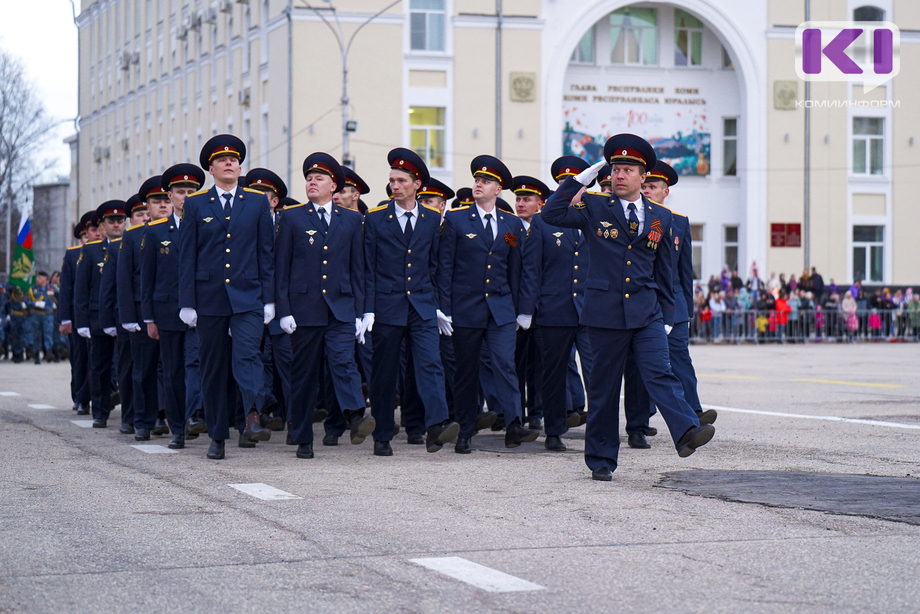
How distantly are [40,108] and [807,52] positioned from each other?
38.9m

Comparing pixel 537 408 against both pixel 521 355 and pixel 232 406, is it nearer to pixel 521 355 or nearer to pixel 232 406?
pixel 521 355

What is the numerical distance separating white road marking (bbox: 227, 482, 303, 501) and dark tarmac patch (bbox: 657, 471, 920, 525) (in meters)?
2.17

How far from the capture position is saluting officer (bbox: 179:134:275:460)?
9.94 meters

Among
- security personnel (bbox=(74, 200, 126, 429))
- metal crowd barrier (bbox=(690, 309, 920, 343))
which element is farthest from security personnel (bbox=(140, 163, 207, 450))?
metal crowd barrier (bbox=(690, 309, 920, 343))

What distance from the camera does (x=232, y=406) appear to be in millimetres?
11555

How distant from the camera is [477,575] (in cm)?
546

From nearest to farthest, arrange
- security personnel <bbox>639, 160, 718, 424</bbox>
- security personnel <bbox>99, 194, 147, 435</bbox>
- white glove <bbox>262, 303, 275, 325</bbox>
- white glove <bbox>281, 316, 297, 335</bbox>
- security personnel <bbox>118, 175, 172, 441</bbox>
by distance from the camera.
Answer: white glove <bbox>281, 316, 297, 335</bbox> < white glove <bbox>262, 303, 275, 325</bbox> < security personnel <bbox>639, 160, 718, 424</bbox> < security personnel <bbox>118, 175, 172, 441</bbox> < security personnel <bbox>99, 194, 147, 435</bbox>

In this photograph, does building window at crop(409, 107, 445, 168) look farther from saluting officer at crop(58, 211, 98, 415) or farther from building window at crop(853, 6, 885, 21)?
saluting officer at crop(58, 211, 98, 415)

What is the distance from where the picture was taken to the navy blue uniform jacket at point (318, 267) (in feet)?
33.0

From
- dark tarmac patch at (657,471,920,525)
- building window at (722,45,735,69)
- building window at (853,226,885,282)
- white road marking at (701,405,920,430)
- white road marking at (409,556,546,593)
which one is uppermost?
building window at (722,45,735,69)

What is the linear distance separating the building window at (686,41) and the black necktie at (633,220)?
3806 cm

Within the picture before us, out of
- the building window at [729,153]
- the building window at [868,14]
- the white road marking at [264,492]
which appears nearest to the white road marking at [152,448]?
the white road marking at [264,492]

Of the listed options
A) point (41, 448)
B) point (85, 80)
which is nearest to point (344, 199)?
point (41, 448)

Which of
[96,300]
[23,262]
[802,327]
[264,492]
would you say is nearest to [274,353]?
[96,300]
